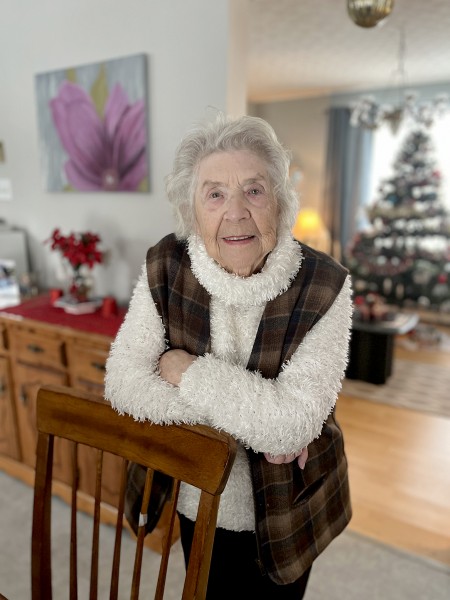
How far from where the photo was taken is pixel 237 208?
94 cm

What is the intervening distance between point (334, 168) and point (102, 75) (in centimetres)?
450

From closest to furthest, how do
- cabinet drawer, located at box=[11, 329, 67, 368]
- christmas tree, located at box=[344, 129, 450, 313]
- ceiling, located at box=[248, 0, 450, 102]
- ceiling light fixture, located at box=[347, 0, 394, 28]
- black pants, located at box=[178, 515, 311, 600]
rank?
black pants, located at box=[178, 515, 311, 600] → ceiling light fixture, located at box=[347, 0, 394, 28] → cabinet drawer, located at box=[11, 329, 67, 368] → ceiling, located at box=[248, 0, 450, 102] → christmas tree, located at box=[344, 129, 450, 313]

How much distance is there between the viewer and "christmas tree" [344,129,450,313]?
4879 mm

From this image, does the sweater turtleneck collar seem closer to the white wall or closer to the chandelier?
the white wall

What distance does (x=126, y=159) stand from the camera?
212cm

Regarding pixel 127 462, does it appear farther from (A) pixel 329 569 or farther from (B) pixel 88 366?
(A) pixel 329 569

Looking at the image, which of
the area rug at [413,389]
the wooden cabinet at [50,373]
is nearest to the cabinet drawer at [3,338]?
the wooden cabinet at [50,373]

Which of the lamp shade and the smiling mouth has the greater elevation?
the smiling mouth

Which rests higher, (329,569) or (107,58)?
(107,58)

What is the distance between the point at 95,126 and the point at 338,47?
2859 millimetres

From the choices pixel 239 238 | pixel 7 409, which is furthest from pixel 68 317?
pixel 239 238

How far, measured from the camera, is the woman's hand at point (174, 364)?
3.14 ft

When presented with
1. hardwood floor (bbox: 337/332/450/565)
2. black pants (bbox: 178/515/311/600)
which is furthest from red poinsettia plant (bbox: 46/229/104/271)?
hardwood floor (bbox: 337/332/450/565)

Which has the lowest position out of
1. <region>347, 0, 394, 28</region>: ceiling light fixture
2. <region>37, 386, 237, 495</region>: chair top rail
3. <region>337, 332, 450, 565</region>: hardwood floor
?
<region>337, 332, 450, 565</region>: hardwood floor
